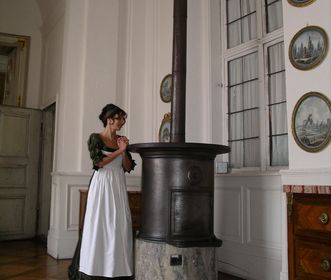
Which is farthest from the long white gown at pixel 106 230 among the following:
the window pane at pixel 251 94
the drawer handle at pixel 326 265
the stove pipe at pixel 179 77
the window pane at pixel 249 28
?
the window pane at pixel 249 28

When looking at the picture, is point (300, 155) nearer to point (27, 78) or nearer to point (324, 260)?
point (324, 260)

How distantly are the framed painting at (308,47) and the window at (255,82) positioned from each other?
2.70 ft

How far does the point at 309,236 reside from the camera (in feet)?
8.47

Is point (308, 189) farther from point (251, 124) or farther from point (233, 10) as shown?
point (233, 10)

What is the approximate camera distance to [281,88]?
3748mm

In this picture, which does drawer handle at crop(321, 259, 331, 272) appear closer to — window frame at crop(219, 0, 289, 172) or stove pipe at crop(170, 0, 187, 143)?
window frame at crop(219, 0, 289, 172)

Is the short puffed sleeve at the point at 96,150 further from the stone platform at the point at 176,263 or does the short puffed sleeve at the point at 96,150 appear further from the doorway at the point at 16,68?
the doorway at the point at 16,68

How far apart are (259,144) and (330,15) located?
154cm

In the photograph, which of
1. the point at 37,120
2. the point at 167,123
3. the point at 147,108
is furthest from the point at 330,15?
the point at 37,120

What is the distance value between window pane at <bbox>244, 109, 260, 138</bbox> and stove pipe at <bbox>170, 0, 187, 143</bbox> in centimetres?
100

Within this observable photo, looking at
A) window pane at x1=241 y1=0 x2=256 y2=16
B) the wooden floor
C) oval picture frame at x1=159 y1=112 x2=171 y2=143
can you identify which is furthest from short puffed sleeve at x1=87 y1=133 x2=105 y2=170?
window pane at x1=241 y1=0 x2=256 y2=16

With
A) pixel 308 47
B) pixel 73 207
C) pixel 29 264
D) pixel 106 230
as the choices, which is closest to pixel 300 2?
pixel 308 47

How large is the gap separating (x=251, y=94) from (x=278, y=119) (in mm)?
468

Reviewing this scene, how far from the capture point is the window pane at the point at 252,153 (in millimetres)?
3948
